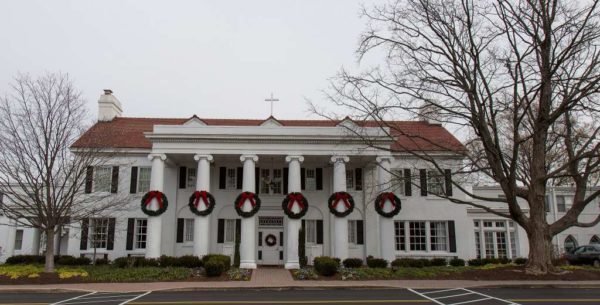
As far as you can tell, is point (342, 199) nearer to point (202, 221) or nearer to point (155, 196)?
point (202, 221)

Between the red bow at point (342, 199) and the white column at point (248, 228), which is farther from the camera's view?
the red bow at point (342, 199)

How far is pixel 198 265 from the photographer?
79.8 feet

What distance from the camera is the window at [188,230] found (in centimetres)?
2887

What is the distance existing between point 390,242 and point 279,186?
756 centimetres

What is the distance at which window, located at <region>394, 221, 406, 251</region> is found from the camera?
29.4 metres

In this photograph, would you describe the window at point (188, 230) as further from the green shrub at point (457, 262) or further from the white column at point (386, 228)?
the green shrub at point (457, 262)

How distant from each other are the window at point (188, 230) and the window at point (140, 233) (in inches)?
91.2

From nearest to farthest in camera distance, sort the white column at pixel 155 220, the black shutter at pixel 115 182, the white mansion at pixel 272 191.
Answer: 1. the white column at pixel 155 220
2. the white mansion at pixel 272 191
3. the black shutter at pixel 115 182

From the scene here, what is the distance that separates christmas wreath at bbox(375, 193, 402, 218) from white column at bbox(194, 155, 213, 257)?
919 cm

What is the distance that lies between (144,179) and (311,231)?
416 inches

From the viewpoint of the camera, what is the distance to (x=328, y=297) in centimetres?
1467

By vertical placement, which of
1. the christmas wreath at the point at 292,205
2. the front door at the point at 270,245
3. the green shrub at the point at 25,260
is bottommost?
the green shrub at the point at 25,260

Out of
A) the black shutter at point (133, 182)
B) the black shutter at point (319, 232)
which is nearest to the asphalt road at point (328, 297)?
the black shutter at point (319, 232)

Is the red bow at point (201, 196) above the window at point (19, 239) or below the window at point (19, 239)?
above
